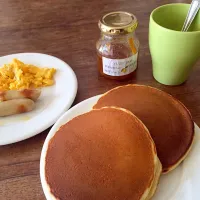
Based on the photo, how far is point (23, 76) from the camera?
93 cm

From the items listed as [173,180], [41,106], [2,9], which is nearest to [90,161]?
[173,180]

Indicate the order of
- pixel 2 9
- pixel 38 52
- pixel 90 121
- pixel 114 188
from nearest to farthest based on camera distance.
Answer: pixel 114 188
pixel 90 121
pixel 38 52
pixel 2 9

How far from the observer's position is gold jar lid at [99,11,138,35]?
84cm

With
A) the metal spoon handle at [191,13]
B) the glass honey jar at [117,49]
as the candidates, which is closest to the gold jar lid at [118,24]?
the glass honey jar at [117,49]

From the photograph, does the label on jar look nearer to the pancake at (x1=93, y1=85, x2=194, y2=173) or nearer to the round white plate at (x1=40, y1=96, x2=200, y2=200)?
the pancake at (x1=93, y1=85, x2=194, y2=173)

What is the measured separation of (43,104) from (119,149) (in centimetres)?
32

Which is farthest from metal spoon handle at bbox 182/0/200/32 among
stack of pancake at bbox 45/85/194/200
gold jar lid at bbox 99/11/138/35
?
stack of pancake at bbox 45/85/194/200

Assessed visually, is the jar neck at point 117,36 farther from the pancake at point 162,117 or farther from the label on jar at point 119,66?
the pancake at point 162,117

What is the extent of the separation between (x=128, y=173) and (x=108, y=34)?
422 mm

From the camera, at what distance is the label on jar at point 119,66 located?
2.90 feet

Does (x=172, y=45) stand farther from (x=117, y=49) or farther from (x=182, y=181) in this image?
(x=182, y=181)

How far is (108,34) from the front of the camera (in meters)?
0.86

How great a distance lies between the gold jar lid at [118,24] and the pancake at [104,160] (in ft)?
0.82

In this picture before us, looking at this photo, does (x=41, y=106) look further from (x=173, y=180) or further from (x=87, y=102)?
(x=173, y=180)
